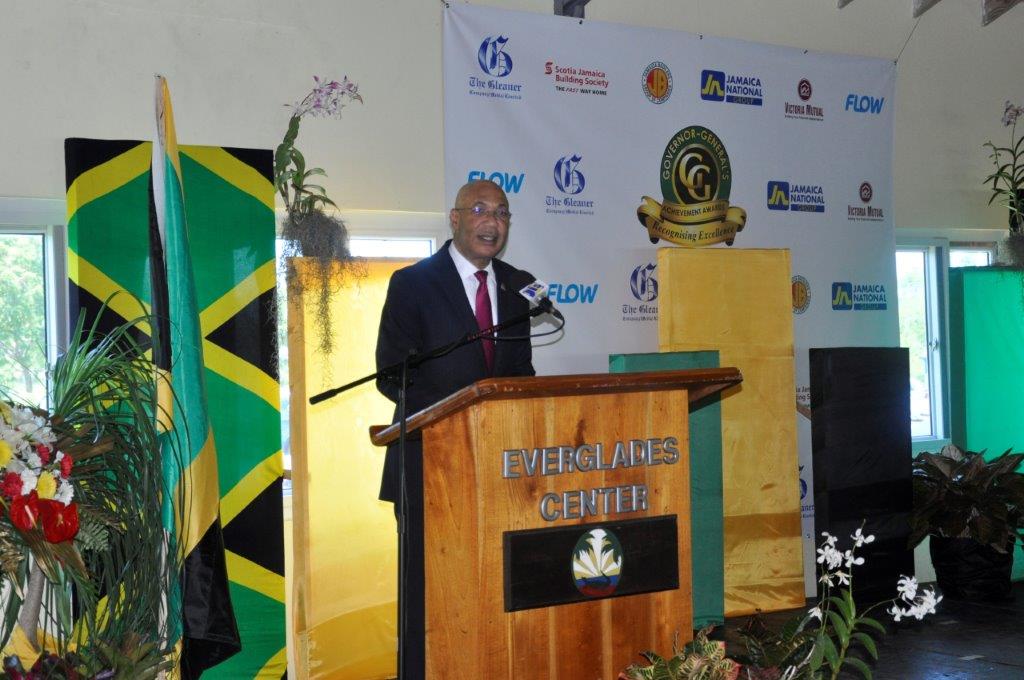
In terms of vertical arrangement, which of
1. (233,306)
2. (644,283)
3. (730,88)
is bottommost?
(233,306)

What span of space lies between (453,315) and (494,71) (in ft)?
6.10

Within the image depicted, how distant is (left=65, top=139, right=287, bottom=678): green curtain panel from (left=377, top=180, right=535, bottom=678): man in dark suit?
37.5 inches

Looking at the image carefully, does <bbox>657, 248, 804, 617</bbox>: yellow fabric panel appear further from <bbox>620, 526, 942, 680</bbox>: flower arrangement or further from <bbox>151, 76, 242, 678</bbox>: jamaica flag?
<bbox>151, 76, 242, 678</bbox>: jamaica flag

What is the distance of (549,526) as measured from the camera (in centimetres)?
227

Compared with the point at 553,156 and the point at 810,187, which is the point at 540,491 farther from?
the point at 810,187

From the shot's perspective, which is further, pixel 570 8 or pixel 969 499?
pixel 969 499

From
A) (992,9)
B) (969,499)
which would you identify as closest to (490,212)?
(969,499)

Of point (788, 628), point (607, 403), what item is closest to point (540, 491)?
point (607, 403)

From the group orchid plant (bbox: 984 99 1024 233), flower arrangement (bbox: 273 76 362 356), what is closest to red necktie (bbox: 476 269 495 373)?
flower arrangement (bbox: 273 76 362 356)

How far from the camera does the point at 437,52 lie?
15.0 feet

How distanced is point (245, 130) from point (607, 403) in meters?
2.45

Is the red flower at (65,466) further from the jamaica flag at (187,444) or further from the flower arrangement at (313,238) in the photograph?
the flower arrangement at (313,238)

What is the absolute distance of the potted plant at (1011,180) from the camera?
5.66 meters

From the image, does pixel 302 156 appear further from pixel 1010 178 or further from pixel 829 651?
pixel 1010 178
